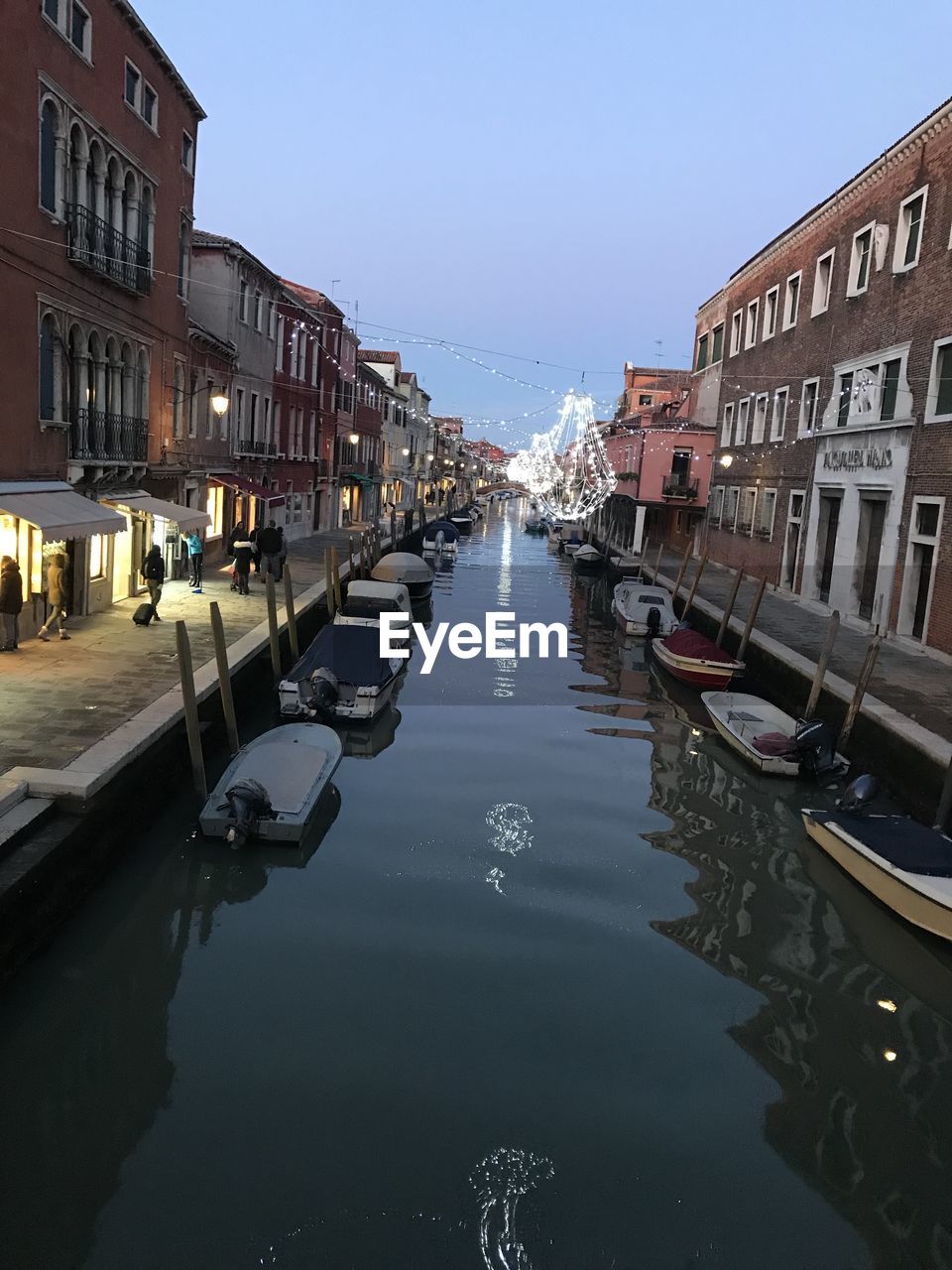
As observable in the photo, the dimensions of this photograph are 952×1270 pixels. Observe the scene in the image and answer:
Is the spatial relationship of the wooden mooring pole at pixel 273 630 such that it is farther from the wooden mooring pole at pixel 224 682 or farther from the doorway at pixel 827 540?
the doorway at pixel 827 540

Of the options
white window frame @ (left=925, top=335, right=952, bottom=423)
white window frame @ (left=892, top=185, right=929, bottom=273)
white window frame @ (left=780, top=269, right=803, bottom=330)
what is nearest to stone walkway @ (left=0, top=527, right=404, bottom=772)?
white window frame @ (left=925, top=335, right=952, bottom=423)

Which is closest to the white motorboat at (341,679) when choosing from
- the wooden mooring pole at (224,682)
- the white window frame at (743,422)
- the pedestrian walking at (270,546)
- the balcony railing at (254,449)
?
the wooden mooring pole at (224,682)

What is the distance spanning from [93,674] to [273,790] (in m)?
3.92

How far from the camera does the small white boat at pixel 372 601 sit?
23.1 metres

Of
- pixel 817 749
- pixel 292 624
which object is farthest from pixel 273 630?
pixel 817 749

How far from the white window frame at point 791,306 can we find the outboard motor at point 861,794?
A: 19918 mm

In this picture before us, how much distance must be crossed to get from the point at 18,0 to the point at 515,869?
1326 centimetres

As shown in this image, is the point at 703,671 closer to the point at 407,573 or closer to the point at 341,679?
the point at 341,679

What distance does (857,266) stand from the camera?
23594mm

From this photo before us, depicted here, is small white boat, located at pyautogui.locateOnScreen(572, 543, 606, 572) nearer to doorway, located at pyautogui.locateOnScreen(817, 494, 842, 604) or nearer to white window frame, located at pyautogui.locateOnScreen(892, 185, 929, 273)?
doorway, located at pyautogui.locateOnScreen(817, 494, 842, 604)

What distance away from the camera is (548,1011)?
8086mm

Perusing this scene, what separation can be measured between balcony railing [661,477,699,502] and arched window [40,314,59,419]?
2710cm

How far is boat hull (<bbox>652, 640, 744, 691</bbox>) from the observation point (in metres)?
19.7

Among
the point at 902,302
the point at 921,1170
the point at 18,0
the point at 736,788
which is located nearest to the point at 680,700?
the point at 736,788
